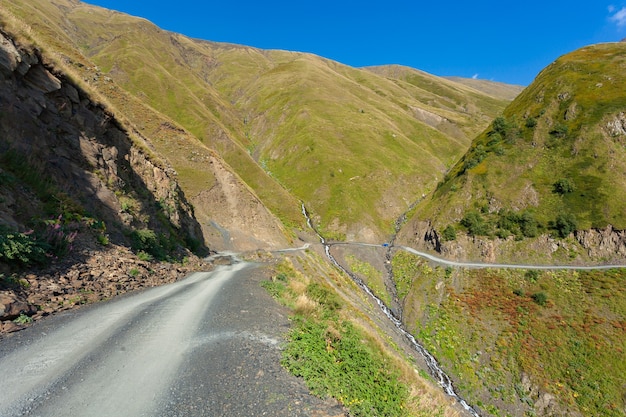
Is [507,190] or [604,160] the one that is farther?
[507,190]

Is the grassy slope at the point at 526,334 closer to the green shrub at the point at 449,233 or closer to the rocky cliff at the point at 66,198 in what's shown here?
the green shrub at the point at 449,233

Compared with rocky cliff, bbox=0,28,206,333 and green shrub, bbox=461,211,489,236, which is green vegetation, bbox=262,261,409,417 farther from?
green shrub, bbox=461,211,489,236

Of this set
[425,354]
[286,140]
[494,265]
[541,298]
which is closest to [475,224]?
[494,265]

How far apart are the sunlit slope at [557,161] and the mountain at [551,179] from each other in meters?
0.15

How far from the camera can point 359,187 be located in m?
94.7

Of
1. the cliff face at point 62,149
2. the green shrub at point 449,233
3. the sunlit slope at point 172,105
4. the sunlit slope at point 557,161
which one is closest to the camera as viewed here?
the cliff face at point 62,149

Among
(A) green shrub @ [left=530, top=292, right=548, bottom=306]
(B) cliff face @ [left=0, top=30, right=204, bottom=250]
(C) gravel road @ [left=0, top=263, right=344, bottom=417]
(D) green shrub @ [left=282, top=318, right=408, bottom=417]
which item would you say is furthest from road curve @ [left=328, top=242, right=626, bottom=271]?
(C) gravel road @ [left=0, top=263, right=344, bottom=417]

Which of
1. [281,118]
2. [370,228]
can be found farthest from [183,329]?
[281,118]

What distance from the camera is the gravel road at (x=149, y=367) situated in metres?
5.55

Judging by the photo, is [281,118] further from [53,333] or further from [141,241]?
[53,333]

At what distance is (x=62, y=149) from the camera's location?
62.3 ft

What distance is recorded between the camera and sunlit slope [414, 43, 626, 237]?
53438 millimetres

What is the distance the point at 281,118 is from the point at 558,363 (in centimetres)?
12960

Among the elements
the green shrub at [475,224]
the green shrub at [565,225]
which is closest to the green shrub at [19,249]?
the green shrub at [475,224]
